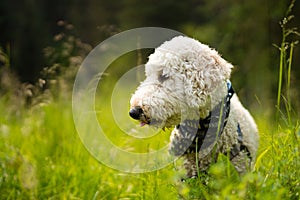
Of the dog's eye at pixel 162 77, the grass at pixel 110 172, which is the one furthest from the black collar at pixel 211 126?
the dog's eye at pixel 162 77

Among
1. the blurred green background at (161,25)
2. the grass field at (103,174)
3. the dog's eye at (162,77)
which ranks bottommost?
the grass field at (103,174)

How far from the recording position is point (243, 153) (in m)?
2.99

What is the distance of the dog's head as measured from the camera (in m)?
2.76

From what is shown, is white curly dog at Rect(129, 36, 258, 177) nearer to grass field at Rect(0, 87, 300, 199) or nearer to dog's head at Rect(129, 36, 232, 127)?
dog's head at Rect(129, 36, 232, 127)

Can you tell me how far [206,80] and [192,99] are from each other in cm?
15

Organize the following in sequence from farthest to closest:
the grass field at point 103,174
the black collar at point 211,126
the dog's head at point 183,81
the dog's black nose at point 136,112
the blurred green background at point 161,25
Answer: the blurred green background at point 161,25
the black collar at point 211,126
the dog's head at point 183,81
the dog's black nose at point 136,112
the grass field at point 103,174

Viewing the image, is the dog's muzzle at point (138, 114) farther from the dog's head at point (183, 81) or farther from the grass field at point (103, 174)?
the grass field at point (103, 174)

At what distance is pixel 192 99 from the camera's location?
2.78m

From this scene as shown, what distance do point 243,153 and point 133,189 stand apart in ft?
2.73

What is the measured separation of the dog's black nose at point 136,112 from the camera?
2.60 m

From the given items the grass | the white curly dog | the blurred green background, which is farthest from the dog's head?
the blurred green background

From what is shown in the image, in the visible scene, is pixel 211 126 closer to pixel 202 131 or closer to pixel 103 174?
pixel 202 131

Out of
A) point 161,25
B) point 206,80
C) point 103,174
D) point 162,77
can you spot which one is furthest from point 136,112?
point 161,25

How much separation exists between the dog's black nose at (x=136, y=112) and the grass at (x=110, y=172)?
345 mm
